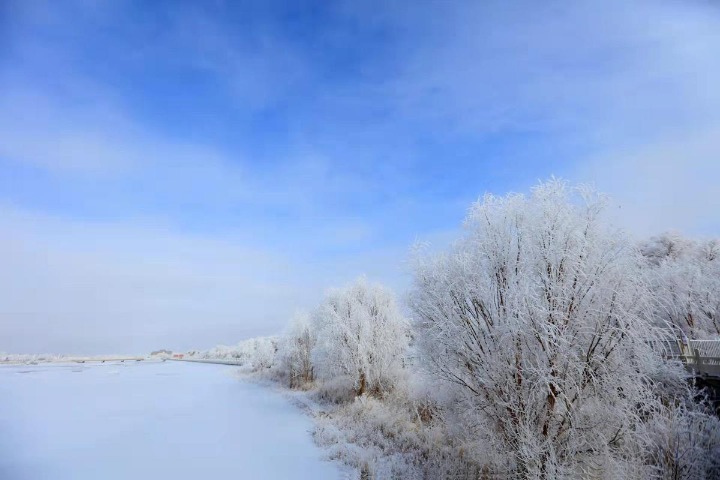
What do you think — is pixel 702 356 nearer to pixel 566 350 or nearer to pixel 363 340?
pixel 566 350

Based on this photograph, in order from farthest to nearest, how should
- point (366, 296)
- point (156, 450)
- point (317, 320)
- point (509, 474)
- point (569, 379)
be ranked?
point (317, 320), point (366, 296), point (156, 450), point (509, 474), point (569, 379)

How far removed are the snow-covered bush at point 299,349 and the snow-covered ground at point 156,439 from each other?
26.3 feet

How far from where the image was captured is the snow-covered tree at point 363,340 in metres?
26.9

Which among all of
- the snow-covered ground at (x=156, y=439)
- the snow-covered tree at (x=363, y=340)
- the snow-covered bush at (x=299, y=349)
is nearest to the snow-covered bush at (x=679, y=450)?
the snow-covered ground at (x=156, y=439)

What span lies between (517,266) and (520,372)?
8.30 feet

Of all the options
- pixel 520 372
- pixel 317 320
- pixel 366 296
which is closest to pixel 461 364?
pixel 520 372

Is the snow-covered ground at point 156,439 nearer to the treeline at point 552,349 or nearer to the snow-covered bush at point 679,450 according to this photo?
the treeline at point 552,349

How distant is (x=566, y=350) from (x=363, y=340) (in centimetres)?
1989

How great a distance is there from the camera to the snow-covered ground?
1336 cm

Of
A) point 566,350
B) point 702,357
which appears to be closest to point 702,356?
point 702,357

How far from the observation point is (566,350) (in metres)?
8.58

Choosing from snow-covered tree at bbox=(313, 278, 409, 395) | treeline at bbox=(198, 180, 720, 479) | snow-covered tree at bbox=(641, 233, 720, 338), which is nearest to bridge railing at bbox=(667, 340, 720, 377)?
snow-covered tree at bbox=(641, 233, 720, 338)

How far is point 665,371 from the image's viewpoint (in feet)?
30.9

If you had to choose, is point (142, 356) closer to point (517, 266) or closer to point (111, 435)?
point (111, 435)
